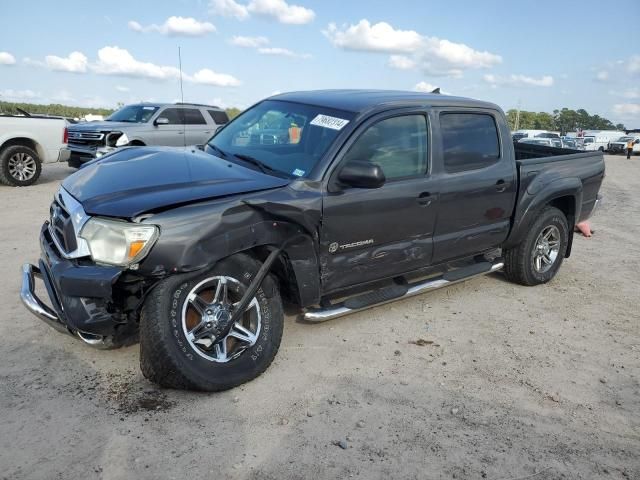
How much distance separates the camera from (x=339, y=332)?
175 inches

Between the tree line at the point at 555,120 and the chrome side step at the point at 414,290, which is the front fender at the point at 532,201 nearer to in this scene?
the chrome side step at the point at 414,290

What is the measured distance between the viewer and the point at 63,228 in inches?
135

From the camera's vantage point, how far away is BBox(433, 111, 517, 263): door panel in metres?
4.60

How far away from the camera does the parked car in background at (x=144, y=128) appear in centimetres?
1188

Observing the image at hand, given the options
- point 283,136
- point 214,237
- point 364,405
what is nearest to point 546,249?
point 283,136

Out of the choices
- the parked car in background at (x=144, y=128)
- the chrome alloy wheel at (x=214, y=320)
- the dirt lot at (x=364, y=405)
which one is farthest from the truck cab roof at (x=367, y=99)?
the parked car in background at (x=144, y=128)

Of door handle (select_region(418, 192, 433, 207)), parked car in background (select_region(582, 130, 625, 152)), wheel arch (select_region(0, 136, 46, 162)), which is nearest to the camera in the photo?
door handle (select_region(418, 192, 433, 207))

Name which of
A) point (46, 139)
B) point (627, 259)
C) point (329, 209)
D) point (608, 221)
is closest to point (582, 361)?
point (329, 209)

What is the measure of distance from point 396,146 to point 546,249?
258 cm

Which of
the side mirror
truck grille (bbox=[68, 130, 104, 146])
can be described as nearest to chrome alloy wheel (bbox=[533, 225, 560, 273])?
the side mirror

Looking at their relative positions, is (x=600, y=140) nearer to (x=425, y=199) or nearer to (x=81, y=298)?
(x=425, y=199)

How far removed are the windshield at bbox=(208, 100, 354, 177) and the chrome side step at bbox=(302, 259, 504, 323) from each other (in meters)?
1.01

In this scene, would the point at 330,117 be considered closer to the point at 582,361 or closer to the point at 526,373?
the point at 526,373

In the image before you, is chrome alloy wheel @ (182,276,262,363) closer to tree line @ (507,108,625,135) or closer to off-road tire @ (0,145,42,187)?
off-road tire @ (0,145,42,187)
